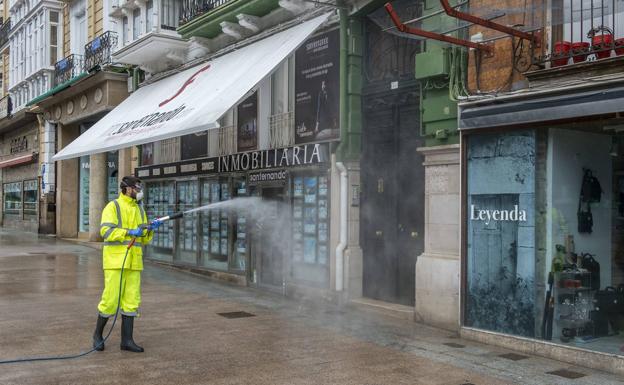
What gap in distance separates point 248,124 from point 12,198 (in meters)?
23.2

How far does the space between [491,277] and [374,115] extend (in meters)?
3.69

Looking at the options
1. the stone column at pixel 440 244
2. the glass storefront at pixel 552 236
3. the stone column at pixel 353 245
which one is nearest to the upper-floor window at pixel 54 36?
the stone column at pixel 353 245

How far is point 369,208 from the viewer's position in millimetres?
10492

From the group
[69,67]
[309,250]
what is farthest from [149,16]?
[309,250]

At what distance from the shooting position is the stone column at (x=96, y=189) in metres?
22.2

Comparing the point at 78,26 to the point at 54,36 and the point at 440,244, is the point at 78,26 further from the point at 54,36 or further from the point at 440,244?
the point at 440,244

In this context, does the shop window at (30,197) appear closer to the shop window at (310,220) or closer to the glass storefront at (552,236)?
the shop window at (310,220)

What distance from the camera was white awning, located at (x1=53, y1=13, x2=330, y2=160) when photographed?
9.97 metres

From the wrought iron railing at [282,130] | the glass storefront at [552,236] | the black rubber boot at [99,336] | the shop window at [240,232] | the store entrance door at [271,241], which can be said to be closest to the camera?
the black rubber boot at [99,336]

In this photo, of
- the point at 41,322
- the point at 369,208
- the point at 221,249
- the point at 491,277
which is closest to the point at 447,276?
the point at 491,277

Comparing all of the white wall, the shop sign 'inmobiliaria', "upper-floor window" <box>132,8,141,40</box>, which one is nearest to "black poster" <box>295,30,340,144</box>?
the shop sign 'inmobiliaria'

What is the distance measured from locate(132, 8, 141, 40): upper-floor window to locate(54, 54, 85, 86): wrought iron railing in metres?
4.88

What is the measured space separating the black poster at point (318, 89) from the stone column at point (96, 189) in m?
12.8

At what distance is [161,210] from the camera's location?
53.7 feet
